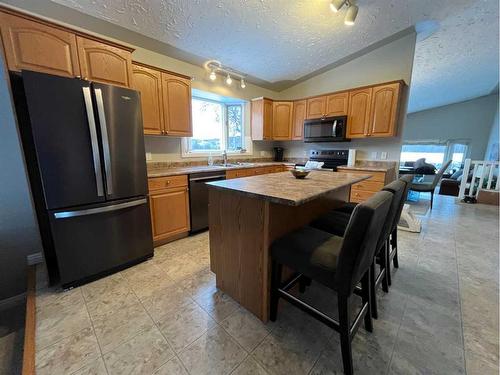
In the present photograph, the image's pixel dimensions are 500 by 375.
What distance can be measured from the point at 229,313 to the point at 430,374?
3.96 ft

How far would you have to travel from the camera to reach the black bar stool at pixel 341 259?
94 cm

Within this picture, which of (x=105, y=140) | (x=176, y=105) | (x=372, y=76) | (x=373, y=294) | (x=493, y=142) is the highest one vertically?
(x=372, y=76)

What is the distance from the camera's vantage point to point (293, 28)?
266 centimetres

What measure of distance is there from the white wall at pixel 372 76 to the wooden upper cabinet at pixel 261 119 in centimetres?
91

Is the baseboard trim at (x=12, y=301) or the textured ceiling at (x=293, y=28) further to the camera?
the textured ceiling at (x=293, y=28)

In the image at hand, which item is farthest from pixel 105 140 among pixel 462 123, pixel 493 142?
pixel 462 123

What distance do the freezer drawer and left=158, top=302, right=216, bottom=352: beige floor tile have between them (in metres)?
0.86

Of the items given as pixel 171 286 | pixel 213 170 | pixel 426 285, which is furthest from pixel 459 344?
pixel 213 170

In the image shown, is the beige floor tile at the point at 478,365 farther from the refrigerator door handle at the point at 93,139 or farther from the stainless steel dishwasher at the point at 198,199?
the refrigerator door handle at the point at 93,139

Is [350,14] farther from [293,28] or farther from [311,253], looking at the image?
[311,253]

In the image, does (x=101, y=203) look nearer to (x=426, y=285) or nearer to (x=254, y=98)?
(x=426, y=285)

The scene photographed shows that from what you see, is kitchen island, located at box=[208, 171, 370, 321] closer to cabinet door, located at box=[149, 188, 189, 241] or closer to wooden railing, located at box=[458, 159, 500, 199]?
cabinet door, located at box=[149, 188, 189, 241]

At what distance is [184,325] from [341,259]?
1.16 m

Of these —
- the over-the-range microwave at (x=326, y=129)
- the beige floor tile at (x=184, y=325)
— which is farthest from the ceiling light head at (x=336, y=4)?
the beige floor tile at (x=184, y=325)
